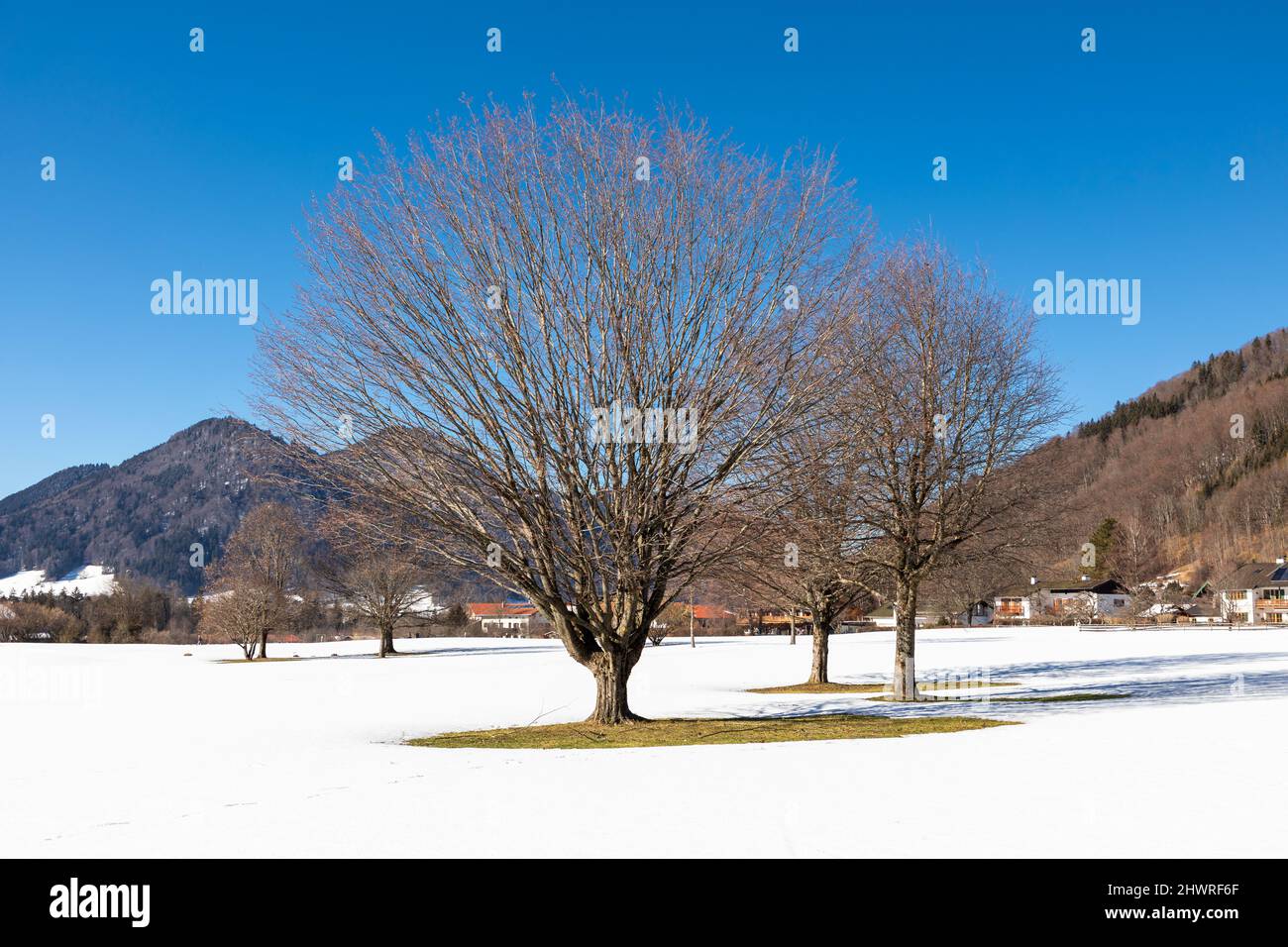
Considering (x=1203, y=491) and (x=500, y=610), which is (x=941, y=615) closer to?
(x=500, y=610)

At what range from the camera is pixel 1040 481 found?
79.2 ft

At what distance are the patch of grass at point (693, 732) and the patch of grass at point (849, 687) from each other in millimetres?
10626

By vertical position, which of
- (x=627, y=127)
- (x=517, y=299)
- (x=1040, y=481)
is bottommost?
(x=1040, y=481)

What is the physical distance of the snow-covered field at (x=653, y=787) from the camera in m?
7.16

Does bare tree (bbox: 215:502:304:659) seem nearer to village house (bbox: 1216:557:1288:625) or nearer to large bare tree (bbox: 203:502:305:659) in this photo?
large bare tree (bbox: 203:502:305:659)

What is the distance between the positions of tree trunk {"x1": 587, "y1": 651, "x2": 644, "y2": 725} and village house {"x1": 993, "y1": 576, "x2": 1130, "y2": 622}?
350ft

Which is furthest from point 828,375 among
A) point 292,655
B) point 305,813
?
point 292,655

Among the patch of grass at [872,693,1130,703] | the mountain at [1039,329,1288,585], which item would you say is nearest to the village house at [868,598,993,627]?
the mountain at [1039,329,1288,585]

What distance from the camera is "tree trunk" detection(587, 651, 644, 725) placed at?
55.1 feet

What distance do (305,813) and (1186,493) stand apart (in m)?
198

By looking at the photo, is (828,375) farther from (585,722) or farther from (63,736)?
(63,736)

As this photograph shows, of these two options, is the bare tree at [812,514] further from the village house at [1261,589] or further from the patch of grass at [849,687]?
the village house at [1261,589]
